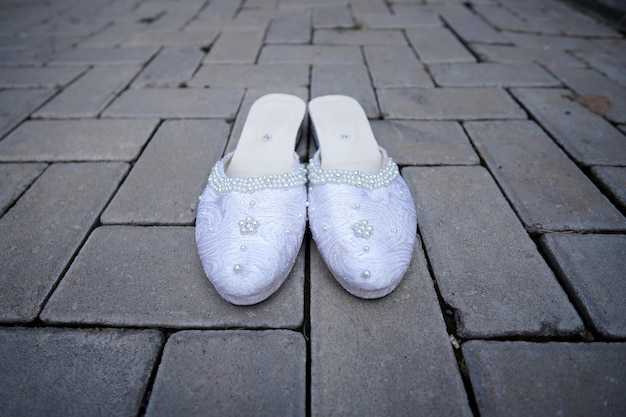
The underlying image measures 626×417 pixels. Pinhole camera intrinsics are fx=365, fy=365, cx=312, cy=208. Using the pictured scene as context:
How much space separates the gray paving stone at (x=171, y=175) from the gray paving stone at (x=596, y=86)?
172 cm

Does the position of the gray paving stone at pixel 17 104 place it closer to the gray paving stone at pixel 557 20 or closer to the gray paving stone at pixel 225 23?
the gray paving stone at pixel 225 23

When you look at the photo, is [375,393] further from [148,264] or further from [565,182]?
[565,182]

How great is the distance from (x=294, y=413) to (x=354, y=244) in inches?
15.5

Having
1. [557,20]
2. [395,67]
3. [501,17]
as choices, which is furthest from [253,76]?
[557,20]

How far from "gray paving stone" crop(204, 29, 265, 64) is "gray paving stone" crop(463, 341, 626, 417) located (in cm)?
196

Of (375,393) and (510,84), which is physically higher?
(510,84)

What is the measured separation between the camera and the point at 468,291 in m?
0.95

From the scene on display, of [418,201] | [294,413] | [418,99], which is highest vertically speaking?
[418,99]

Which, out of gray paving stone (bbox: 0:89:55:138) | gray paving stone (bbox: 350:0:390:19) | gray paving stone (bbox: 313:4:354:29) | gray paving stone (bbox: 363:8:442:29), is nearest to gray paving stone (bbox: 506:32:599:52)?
gray paving stone (bbox: 363:8:442:29)

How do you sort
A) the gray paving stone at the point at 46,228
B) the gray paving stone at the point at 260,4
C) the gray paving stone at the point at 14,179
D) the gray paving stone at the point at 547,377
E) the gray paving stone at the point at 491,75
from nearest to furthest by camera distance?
the gray paving stone at the point at 547,377 < the gray paving stone at the point at 46,228 < the gray paving stone at the point at 14,179 < the gray paving stone at the point at 491,75 < the gray paving stone at the point at 260,4

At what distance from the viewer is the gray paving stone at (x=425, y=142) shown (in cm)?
140

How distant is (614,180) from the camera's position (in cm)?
128

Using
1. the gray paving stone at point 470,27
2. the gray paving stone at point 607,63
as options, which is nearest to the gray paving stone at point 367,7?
the gray paving stone at point 470,27

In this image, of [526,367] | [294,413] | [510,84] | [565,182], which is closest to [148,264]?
[294,413]
